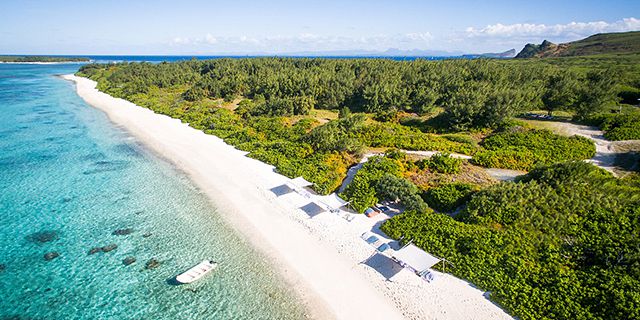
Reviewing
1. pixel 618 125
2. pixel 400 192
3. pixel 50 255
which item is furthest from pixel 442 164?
pixel 50 255

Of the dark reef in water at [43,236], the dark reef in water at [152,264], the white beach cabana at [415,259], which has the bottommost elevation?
the dark reef in water at [152,264]

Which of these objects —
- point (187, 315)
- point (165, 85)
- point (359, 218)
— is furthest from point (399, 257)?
point (165, 85)

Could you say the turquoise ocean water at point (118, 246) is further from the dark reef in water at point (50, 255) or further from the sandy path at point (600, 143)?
the sandy path at point (600, 143)

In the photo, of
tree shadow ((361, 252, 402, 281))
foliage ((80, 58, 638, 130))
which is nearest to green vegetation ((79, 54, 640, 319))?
foliage ((80, 58, 638, 130))

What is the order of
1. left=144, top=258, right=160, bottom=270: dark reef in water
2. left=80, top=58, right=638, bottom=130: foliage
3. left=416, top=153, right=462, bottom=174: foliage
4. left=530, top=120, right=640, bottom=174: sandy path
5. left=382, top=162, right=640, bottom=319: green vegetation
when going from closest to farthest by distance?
left=382, top=162, right=640, bottom=319: green vegetation
left=144, top=258, right=160, bottom=270: dark reef in water
left=416, top=153, right=462, bottom=174: foliage
left=530, top=120, right=640, bottom=174: sandy path
left=80, top=58, right=638, bottom=130: foliage

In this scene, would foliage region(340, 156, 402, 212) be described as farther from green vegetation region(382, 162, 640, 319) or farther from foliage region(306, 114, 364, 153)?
foliage region(306, 114, 364, 153)

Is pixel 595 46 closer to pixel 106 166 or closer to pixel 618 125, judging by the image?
pixel 618 125

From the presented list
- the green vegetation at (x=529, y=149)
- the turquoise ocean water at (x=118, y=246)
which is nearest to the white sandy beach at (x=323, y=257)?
the turquoise ocean water at (x=118, y=246)
